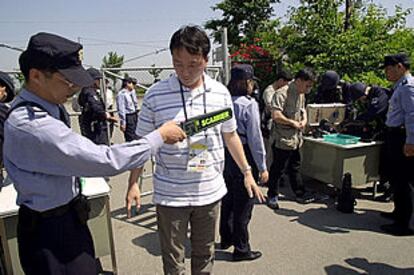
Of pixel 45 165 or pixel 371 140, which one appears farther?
pixel 371 140

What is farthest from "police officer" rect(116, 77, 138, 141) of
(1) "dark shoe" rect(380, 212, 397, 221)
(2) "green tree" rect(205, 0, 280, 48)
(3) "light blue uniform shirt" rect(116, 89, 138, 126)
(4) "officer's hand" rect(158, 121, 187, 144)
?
(2) "green tree" rect(205, 0, 280, 48)

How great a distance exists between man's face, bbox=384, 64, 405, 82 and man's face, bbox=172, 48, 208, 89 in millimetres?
2541

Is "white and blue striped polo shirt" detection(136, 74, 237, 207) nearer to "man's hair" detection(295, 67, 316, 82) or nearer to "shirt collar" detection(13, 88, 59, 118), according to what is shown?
"shirt collar" detection(13, 88, 59, 118)

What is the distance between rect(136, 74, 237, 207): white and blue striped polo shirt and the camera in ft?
6.23

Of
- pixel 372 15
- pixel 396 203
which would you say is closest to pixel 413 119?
pixel 396 203

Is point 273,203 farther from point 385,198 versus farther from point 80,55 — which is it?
point 80,55

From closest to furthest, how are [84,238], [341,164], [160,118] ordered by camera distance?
[84,238] → [160,118] → [341,164]

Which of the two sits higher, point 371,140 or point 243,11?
point 243,11

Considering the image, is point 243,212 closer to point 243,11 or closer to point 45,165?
point 45,165

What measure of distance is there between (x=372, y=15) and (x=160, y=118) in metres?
7.14

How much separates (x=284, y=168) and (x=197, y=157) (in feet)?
8.53

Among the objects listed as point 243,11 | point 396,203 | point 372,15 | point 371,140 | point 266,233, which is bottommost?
point 266,233

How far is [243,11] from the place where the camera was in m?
18.9

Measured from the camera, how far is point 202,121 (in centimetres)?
167
